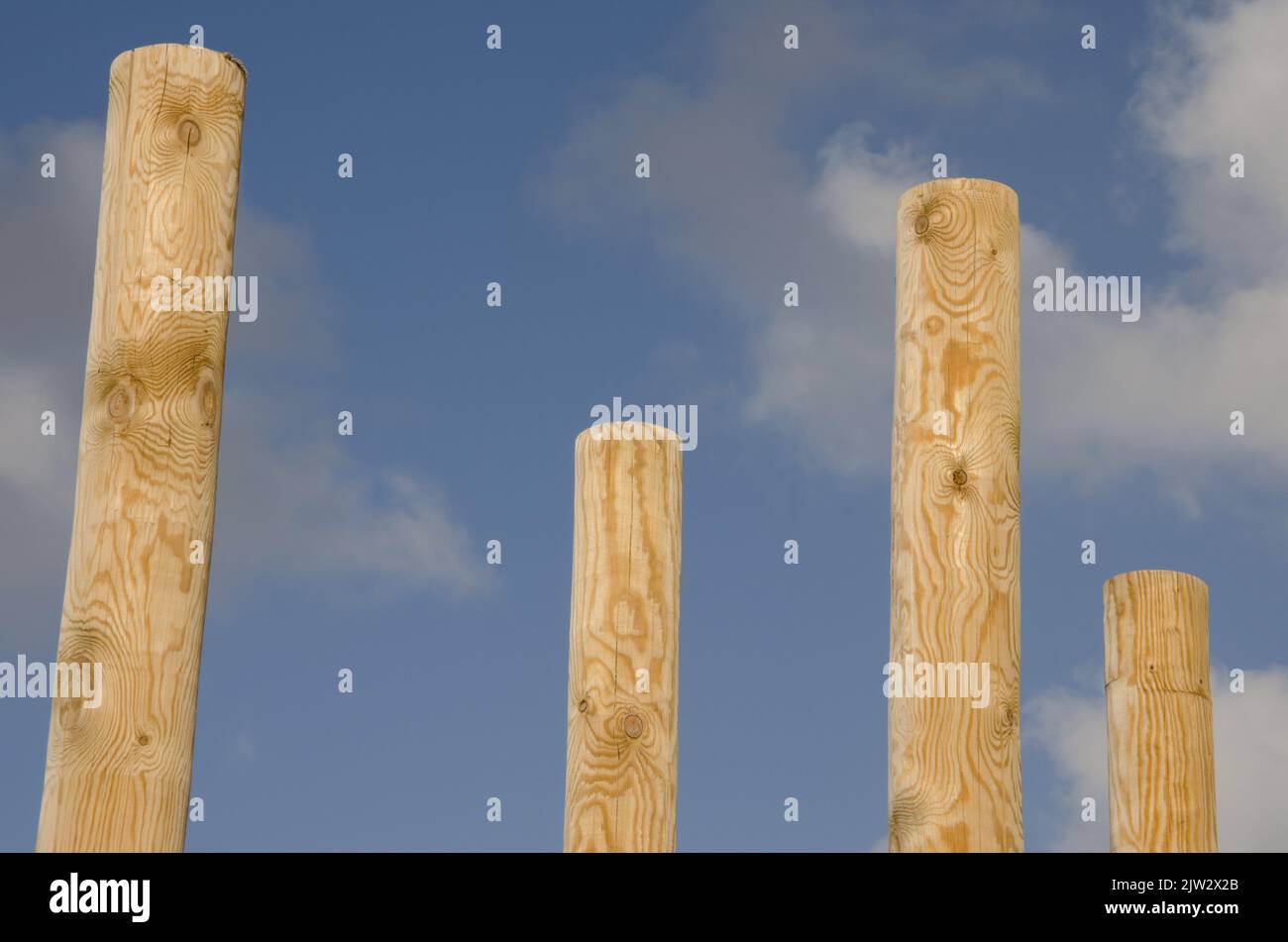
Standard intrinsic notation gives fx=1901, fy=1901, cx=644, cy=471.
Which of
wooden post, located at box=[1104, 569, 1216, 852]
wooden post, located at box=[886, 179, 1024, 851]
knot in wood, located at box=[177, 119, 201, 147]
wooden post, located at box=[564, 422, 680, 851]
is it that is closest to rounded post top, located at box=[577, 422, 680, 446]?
wooden post, located at box=[564, 422, 680, 851]

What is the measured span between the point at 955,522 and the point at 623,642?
1.17m

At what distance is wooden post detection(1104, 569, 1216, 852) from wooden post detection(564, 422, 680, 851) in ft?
8.37

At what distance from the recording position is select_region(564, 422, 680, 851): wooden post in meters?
6.19

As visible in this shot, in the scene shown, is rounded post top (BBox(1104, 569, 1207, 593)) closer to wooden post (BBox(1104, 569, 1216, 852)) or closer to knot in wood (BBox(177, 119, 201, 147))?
wooden post (BBox(1104, 569, 1216, 852))

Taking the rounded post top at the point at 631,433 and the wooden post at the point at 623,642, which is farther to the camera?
the rounded post top at the point at 631,433

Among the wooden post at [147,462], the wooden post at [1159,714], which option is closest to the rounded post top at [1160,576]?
the wooden post at [1159,714]

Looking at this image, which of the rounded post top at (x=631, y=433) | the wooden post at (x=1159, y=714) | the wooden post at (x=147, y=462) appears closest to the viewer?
the wooden post at (x=147, y=462)

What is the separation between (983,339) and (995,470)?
0.46m

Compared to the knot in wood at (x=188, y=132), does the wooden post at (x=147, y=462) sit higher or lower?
lower

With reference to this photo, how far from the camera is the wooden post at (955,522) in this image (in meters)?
6.06

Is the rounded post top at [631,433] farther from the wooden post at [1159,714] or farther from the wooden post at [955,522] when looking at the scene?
the wooden post at [1159,714]

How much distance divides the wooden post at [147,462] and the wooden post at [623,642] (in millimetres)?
1312
